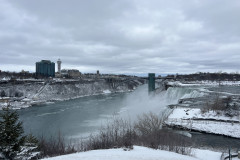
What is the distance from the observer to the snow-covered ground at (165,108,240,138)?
1838cm

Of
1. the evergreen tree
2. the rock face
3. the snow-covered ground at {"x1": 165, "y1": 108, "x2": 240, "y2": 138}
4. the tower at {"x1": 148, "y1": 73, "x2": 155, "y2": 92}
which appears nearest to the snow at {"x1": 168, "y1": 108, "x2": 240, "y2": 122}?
the snow-covered ground at {"x1": 165, "y1": 108, "x2": 240, "y2": 138}

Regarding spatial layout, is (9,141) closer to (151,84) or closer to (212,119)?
(212,119)

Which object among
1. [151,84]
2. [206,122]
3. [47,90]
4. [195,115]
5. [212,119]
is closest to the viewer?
[206,122]

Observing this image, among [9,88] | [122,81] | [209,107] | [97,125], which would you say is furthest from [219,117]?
[122,81]

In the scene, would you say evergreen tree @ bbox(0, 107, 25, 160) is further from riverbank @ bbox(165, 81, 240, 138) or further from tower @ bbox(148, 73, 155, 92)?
tower @ bbox(148, 73, 155, 92)

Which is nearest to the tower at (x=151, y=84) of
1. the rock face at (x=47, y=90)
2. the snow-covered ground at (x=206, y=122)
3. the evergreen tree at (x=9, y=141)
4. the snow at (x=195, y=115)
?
the rock face at (x=47, y=90)

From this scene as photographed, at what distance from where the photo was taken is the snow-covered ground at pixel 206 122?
60.3 ft

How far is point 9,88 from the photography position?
177 feet

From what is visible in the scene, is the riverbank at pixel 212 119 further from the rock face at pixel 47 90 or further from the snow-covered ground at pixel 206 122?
the rock face at pixel 47 90

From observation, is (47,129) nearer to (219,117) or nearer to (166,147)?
(166,147)

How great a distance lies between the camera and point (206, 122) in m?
20.3

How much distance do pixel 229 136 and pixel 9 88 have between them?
53114 millimetres

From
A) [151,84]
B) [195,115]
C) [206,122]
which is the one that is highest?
[151,84]

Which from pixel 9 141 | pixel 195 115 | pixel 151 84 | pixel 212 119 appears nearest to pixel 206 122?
pixel 212 119
